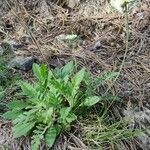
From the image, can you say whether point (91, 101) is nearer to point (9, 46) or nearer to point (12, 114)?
point (12, 114)

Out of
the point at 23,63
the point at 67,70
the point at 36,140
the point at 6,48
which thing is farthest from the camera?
the point at 6,48

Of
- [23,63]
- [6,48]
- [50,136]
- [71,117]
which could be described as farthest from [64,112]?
[6,48]

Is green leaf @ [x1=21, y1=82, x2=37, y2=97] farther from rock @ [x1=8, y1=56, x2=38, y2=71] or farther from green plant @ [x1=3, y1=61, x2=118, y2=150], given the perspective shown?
rock @ [x1=8, y1=56, x2=38, y2=71]

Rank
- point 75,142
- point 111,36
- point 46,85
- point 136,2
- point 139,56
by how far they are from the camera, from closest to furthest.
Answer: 1. point 75,142
2. point 46,85
3. point 139,56
4. point 111,36
5. point 136,2

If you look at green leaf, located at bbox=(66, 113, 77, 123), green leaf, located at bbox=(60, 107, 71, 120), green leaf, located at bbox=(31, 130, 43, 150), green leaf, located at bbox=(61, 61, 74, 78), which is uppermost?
green leaf, located at bbox=(61, 61, 74, 78)

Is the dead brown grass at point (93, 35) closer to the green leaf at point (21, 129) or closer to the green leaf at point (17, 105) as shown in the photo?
the green leaf at point (17, 105)

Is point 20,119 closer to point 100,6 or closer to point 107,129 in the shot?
point 107,129

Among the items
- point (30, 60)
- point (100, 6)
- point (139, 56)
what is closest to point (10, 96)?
point (30, 60)

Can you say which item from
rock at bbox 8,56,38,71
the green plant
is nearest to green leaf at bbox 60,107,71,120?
the green plant
